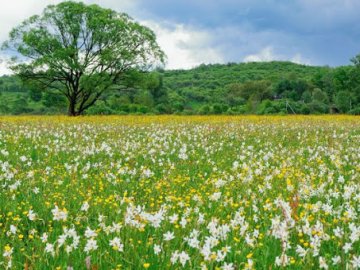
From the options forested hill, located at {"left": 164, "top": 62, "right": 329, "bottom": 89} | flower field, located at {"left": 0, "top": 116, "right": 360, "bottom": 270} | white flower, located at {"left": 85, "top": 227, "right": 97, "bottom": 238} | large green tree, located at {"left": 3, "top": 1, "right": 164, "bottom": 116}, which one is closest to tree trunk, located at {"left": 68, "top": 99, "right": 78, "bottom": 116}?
large green tree, located at {"left": 3, "top": 1, "right": 164, "bottom": 116}

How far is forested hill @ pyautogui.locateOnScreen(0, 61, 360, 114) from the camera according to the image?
5206cm

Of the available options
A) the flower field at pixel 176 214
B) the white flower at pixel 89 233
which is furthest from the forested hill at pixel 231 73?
the white flower at pixel 89 233

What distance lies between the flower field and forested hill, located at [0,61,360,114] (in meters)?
37.3

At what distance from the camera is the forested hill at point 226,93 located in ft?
171

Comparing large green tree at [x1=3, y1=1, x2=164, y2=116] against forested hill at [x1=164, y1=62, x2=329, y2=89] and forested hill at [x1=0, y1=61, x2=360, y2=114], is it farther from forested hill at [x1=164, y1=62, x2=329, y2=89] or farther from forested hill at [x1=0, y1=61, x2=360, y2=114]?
forested hill at [x1=164, y1=62, x2=329, y2=89]

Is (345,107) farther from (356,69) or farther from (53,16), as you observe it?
(53,16)

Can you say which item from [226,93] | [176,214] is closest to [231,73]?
[226,93]

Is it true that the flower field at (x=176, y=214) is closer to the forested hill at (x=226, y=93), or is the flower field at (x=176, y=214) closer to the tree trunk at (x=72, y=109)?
the tree trunk at (x=72, y=109)

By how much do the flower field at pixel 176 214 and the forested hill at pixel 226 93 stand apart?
3727cm

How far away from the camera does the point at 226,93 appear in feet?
391

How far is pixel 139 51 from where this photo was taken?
4638 centimetres

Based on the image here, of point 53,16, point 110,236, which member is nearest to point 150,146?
point 110,236

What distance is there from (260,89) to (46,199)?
11304cm

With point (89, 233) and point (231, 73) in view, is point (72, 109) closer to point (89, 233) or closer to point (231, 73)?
point (89, 233)
